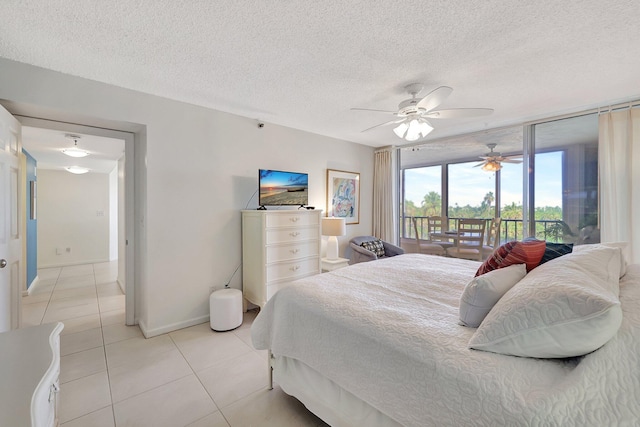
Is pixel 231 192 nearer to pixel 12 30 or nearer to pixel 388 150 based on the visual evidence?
pixel 12 30

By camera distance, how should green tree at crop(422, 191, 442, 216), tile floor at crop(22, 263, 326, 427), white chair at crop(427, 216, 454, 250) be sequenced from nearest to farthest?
tile floor at crop(22, 263, 326, 427) → white chair at crop(427, 216, 454, 250) → green tree at crop(422, 191, 442, 216)

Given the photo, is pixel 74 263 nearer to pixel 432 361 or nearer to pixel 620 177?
pixel 432 361

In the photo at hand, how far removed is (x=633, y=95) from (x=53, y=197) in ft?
30.7

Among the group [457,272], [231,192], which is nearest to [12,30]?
[231,192]

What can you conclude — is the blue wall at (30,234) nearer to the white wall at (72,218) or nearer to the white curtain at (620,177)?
the white wall at (72,218)

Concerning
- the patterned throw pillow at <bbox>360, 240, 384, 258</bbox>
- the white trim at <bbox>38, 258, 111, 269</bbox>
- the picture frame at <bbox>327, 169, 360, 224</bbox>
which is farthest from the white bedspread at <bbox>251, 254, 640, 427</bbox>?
the white trim at <bbox>38, 258, 111, 269</bbox>

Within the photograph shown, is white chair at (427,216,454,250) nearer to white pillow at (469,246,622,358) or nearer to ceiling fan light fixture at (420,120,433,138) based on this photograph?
ceiling fan light fixture at (420,120,433,138)

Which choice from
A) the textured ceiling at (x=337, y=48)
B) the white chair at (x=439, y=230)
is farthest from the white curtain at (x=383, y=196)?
the textured ceiling at (x=337, y=48)

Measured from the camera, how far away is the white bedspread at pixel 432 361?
77 cm

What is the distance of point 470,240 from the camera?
406 cm

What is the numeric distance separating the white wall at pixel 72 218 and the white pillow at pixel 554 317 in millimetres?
7602

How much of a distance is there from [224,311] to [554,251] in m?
2.80

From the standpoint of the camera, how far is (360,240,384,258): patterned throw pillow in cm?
425

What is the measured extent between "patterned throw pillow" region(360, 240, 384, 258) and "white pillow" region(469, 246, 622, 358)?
3.12 m
